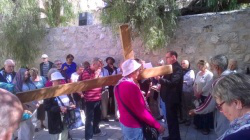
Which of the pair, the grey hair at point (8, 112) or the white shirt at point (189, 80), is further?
the white shirt at point (189, 80)

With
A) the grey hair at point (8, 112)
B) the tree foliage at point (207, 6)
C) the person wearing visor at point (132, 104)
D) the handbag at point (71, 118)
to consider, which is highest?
the tree foliage at point (207, 6)

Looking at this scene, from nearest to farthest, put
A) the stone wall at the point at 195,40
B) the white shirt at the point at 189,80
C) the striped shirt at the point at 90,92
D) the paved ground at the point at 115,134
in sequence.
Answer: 1. the striped shirt at the point at 90,92
2. the paved ground at the point at 115,134
3. the white shirt at the point at 189,80
4. the stone wall at the point at 195,40

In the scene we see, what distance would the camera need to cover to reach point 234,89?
169 centimetres

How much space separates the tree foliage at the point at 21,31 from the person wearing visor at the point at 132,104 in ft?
20.0

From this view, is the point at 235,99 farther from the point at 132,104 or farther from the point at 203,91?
the point at 203,91

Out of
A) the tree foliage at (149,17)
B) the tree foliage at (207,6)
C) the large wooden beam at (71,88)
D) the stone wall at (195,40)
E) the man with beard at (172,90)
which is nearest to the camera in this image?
the large wooden beam at (71,88)

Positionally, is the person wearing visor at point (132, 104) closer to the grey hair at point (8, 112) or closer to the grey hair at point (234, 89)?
the grey hair at point (234, 89)

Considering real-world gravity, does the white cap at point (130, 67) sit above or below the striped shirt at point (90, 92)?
above

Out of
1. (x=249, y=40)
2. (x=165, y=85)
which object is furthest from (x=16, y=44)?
(x=249, y=40)

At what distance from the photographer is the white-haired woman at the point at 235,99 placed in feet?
5.09

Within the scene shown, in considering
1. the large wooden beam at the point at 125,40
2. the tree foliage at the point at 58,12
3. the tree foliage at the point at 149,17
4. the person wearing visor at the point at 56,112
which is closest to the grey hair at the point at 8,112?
the large wooden beam at the point at 125,40

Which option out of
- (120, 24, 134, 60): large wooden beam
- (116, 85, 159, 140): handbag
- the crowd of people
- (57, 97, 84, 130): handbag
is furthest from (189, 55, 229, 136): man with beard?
(57, 97, 84, 130): handbag

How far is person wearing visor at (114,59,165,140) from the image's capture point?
304 centimetres

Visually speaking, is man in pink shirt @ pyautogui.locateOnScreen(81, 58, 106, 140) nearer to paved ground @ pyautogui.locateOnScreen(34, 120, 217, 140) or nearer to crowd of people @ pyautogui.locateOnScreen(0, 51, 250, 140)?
crowd of people @ pyautogui.locateOnScreen(0, 51, 250, 140)
